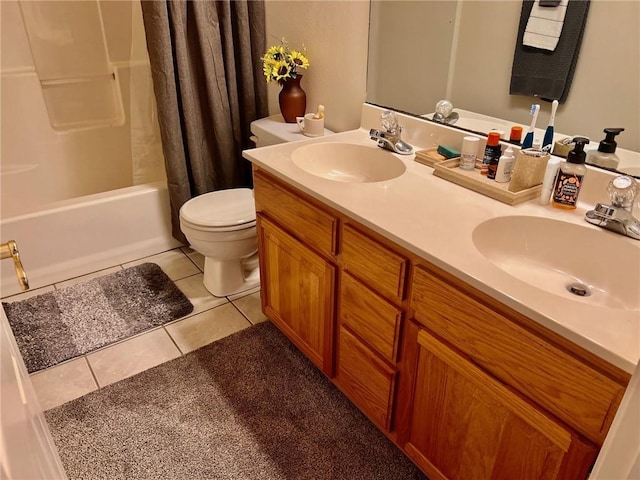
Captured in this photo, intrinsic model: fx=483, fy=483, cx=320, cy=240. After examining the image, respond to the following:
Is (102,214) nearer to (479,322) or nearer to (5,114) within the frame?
(5,114)

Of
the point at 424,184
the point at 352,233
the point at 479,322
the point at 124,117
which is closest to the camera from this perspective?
the point at 479,322

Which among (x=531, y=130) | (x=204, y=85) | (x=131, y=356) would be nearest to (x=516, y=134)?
(x=531, y=130)

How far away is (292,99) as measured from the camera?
7.38 feet

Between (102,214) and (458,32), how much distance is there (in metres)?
1.83

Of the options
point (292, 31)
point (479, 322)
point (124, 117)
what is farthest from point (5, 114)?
point (479, 322)

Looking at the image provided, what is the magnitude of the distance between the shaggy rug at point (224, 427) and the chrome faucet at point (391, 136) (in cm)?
90

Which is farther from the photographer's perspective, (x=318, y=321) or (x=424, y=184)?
(x=318, y=321)

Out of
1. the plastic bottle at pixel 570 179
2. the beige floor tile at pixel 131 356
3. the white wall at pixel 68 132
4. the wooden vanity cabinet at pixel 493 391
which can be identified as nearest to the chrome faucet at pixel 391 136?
the plastic bottle at pixel 570 179

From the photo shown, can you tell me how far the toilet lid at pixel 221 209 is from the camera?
209cm

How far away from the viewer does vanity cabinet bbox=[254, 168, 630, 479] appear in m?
0.92

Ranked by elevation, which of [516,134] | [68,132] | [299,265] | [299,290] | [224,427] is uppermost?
[516,134]

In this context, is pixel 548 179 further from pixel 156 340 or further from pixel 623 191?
pixel 156 340

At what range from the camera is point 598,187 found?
1.29 m

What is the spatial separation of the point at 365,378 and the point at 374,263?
42 centimetres
